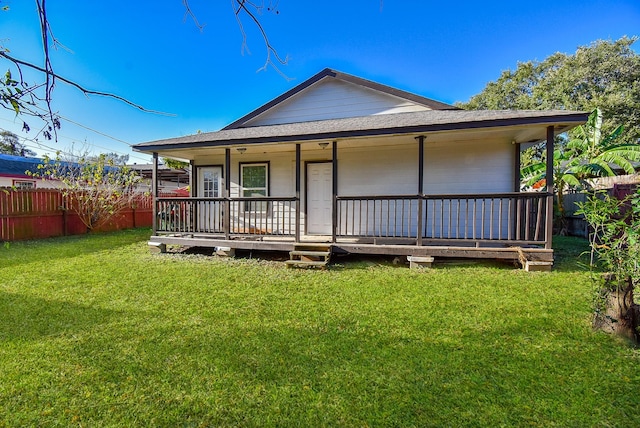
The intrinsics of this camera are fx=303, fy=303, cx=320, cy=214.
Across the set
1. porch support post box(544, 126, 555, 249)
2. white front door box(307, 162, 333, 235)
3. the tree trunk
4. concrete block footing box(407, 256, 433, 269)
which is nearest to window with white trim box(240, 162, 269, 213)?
white front door box(307, 162, 333, 235)

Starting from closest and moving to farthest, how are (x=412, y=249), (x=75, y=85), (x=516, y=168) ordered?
(x=75, y=85), (x=412, y=249), (x=516, y=168)

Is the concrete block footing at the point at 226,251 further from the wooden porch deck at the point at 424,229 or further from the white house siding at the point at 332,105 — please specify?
the white house siding at the point at 332,105

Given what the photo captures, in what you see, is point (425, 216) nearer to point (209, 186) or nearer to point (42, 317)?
point (209, 186)

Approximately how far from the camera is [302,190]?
8953mm

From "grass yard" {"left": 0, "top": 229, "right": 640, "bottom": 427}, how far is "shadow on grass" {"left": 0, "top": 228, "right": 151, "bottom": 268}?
77.3 inches

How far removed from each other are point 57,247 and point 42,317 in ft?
19.6

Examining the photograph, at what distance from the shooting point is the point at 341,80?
9523 millimetres

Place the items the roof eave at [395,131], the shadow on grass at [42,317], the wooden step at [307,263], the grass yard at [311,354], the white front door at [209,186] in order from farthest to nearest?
1. the white front door at [209,186]
2. the wooden step at [307,263]
3. the roof eave at [395,131]
4. the shadow on grass at [42,317]
5. the grass yard at [311,354]

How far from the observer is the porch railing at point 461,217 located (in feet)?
20.3

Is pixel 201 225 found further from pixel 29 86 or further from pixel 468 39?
pixel 468 39

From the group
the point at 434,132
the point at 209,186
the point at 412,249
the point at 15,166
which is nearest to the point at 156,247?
the point at 209,186

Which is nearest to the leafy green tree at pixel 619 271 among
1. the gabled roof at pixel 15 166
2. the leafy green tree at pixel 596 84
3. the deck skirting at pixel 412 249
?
the deck skirting at pixel 412 249

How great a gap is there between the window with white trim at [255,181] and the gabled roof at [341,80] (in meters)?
1.98

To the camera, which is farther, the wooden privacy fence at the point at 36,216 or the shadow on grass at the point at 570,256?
the wooden privacy fence at the point at 36,216
